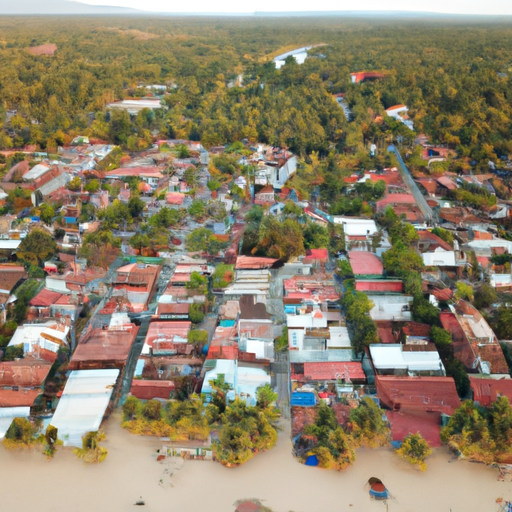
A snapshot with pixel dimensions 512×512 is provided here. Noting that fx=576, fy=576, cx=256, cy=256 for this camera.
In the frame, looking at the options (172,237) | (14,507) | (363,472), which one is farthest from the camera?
(172,237)

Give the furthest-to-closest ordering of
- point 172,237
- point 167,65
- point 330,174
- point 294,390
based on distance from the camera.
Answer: point 167,65 → point 330,174 → point 172,237 → point 294,390

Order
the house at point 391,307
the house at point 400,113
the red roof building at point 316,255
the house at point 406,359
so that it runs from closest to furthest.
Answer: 1. the house at point 406,359
2. the house at point 391,307
3. the red roof building at point 316,255
4. the house at point 400,113

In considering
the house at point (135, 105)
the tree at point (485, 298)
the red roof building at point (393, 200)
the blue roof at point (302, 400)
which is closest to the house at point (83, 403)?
the blue roof at point (302, 400)

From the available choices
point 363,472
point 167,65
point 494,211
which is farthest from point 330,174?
point 167,65

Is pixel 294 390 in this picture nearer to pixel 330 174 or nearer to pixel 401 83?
pixel 330 174

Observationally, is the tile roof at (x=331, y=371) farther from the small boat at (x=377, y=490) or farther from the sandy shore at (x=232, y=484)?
the small boat at (x=377, y=490)

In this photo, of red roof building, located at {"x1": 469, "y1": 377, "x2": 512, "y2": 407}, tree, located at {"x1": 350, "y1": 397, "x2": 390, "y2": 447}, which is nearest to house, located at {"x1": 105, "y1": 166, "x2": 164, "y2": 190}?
tree, located at {"x1": 350, "y1": 397, "x2": 390, "y2": 447}
